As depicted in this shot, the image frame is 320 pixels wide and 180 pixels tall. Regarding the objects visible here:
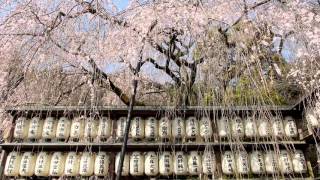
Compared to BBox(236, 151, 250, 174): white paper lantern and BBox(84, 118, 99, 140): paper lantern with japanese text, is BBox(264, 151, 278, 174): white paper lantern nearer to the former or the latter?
BBox(236, 151, 250, 174): white paper lantern

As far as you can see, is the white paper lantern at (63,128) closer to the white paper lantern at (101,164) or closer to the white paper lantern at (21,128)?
the white paper lantern at (21,128)

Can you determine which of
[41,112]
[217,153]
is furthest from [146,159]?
[41,112]

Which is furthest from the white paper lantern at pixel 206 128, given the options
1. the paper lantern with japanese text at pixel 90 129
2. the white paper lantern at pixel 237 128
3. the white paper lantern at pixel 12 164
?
the white paper lantern at pixel 12 164

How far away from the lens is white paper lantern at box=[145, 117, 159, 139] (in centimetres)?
578

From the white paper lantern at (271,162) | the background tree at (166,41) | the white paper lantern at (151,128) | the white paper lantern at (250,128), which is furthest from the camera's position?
the white paper lantern at (151,128)

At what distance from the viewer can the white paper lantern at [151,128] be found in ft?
19.0

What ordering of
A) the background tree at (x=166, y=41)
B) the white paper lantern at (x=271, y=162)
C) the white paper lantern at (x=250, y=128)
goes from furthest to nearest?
1. the white paper lantern at (x=250, y=128)
2. the white paper lantern at (x=271, y=162)
3. the background tree at (x=166, y=41)

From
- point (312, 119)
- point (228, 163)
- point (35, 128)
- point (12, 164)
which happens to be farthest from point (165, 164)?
point (12, 164)

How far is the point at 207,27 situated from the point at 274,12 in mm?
1289

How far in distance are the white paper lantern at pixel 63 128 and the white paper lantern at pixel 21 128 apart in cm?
55

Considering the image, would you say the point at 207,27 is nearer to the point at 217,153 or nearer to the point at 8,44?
the point at 217,153

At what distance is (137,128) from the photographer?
5.81m

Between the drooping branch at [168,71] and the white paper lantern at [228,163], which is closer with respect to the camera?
the drooping branch at [168,71]

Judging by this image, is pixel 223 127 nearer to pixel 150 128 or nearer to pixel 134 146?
pixel 150 128
